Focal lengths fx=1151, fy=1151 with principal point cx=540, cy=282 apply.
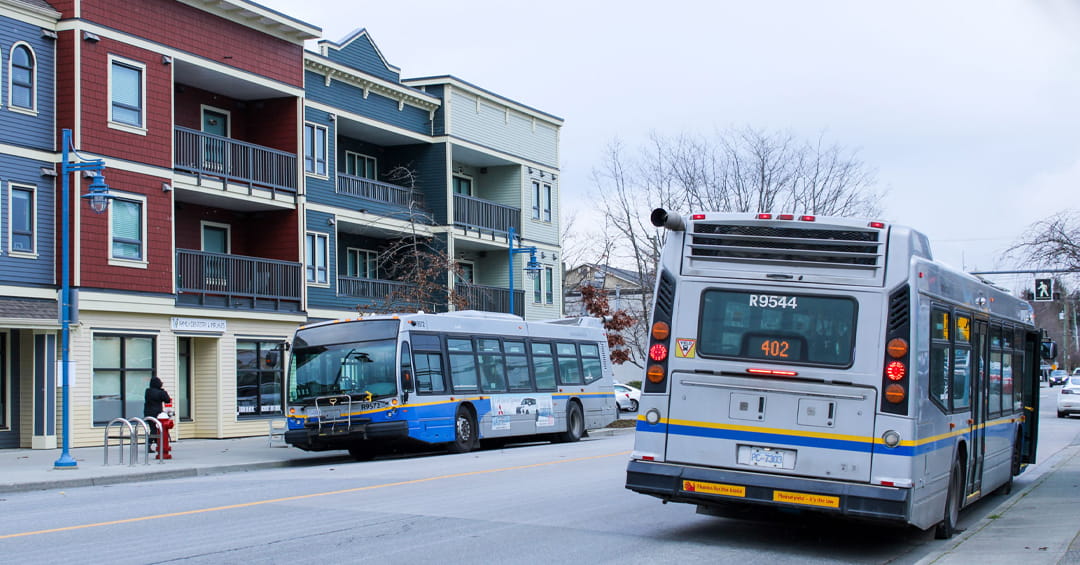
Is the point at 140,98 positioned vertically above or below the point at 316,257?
above

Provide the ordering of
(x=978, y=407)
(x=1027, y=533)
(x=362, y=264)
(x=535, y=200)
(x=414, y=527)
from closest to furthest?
(x=414, y=527), (x=1027, y=533), (x=978, y=407), (x=362, y=264), (x=535, y=200)

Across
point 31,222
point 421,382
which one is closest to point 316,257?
point 31,222

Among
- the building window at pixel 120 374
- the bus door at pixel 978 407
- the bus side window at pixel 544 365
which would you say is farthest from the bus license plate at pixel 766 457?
the building window at pixel 120 374

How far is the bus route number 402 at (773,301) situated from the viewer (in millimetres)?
10258

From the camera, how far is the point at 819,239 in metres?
10.2

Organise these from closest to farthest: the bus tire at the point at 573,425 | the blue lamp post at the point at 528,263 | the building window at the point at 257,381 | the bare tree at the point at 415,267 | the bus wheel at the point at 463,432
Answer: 1. the bus wheel at the point at 463,432
2. the bus tire at the point at 573,425
3. the building window at the point at 257,381
4. the bare tree at the point at 415,267
5. the blue lamp post at the point at 528,263

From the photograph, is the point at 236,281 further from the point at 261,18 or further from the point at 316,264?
the point at 261,18

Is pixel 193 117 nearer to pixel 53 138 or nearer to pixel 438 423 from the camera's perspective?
pixel 53 138

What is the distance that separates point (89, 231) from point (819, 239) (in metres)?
19.2

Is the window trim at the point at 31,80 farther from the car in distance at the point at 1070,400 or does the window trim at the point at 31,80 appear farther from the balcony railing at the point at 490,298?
the car in distance at the point at 1070,400

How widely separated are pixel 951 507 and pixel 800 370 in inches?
108

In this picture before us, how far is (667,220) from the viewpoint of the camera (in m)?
10.2

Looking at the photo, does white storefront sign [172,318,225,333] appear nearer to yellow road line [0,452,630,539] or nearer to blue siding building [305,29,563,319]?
blue siding building [305,29,563,319]

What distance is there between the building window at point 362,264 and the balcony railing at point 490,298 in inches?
112
